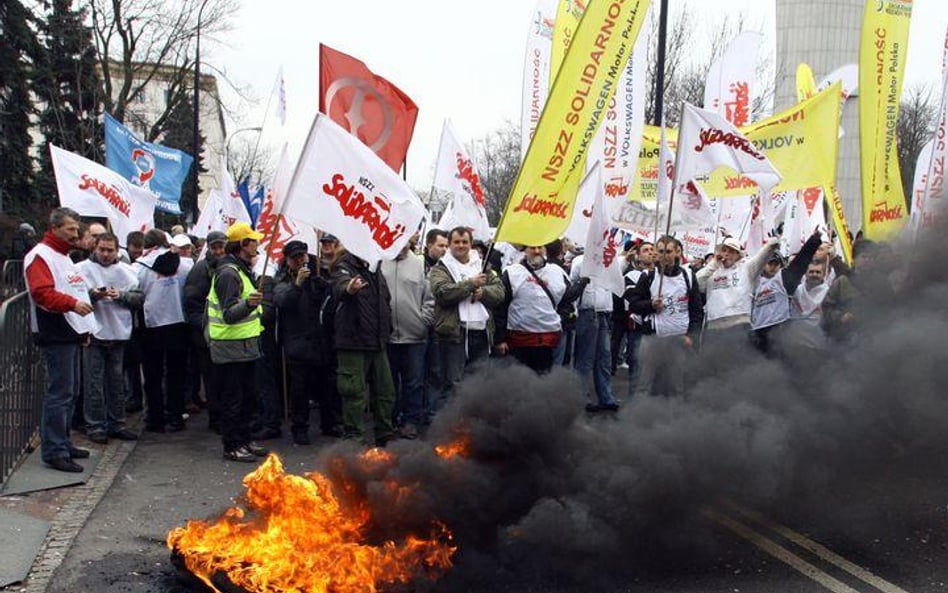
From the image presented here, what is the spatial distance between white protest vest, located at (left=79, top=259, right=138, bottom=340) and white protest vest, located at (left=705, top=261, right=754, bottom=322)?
5.48 meters

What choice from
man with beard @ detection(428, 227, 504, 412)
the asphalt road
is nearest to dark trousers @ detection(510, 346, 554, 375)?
man with beard @ detection(428, 227, 504, 412)

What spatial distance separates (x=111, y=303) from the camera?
8.15 metres

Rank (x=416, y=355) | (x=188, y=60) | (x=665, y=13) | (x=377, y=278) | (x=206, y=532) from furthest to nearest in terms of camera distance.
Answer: (x=188, y=60)
(x=665, y=13)
(x=416, y=355)
(x=377, y=278)
(x=206, y=532)

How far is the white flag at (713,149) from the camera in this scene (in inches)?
335

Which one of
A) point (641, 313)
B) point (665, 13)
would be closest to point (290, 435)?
point (641, 313)

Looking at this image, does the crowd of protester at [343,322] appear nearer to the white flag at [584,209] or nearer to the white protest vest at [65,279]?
the white protest vest at [65,279]

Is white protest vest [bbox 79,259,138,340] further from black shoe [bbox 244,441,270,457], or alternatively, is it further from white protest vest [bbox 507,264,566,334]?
white protest vest [bbox 507,264,566,334]

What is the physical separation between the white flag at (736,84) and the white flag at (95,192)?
776cm

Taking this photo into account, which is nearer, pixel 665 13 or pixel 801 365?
pixel 801 365

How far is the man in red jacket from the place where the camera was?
6.80 m

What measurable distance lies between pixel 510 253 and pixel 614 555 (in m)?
7.90

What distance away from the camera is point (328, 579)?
14.4 feet

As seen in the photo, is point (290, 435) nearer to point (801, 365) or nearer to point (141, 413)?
point (141, 413)

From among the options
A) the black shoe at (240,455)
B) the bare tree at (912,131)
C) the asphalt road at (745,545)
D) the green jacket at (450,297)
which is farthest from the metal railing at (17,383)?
the bare tree at (912,131)
